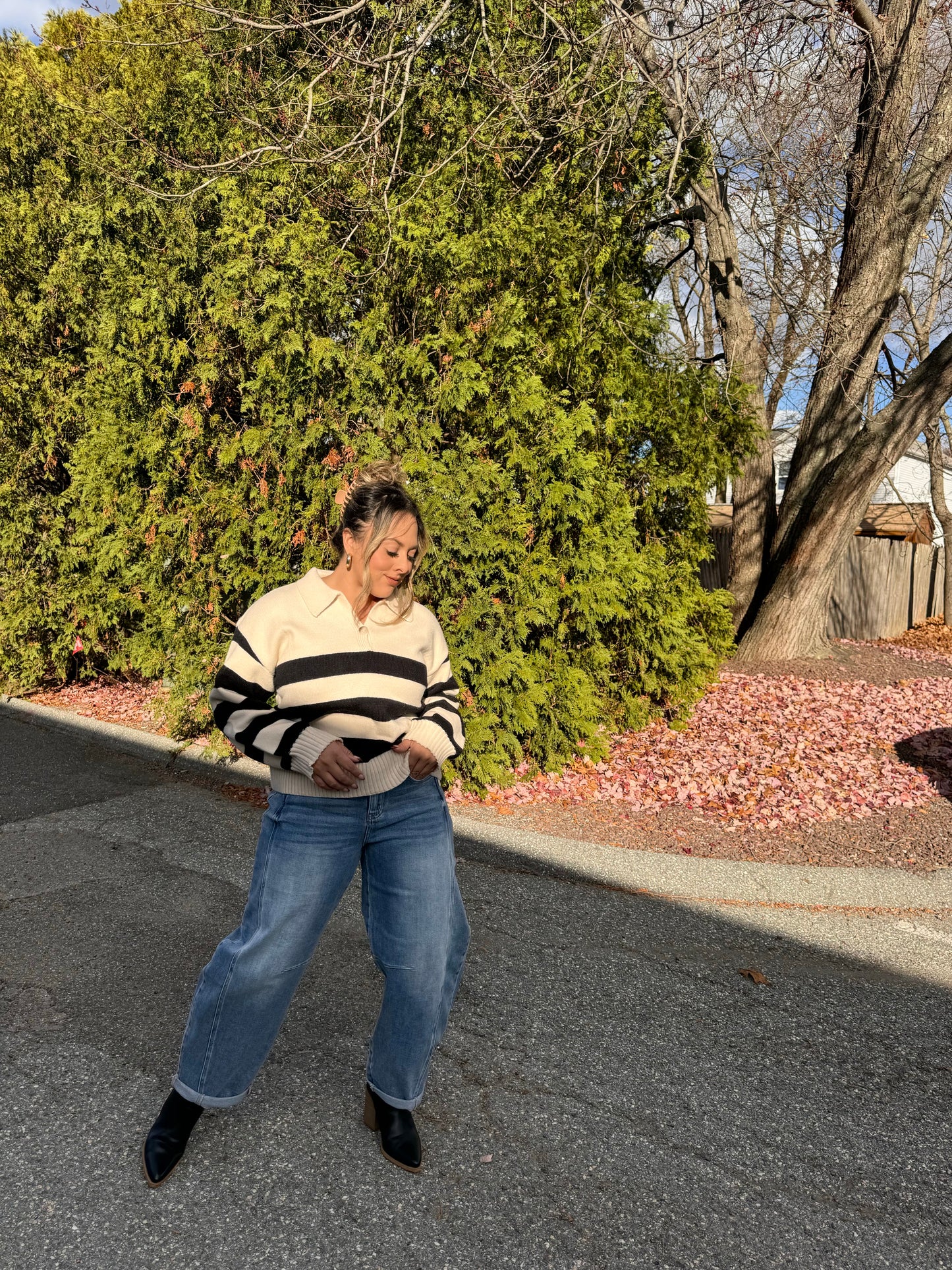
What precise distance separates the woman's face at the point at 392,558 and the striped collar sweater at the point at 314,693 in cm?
10

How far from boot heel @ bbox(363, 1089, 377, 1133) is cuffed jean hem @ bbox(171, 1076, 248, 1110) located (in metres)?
0.37

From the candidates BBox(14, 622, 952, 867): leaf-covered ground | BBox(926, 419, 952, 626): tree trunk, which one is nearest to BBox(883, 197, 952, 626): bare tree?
BBox(926, 419, 952, 626): tree trunk

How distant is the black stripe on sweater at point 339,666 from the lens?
2475mm

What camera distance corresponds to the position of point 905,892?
15.9 ft

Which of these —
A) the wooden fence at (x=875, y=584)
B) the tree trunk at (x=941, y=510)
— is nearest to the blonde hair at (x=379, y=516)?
the wooden fence at (x=875, y=584)

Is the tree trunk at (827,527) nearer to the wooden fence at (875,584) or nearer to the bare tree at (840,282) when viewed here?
the bare tree at (840,282)

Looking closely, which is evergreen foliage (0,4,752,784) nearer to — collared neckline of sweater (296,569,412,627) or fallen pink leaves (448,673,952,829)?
fallen pink leaves (448,673,952,829)

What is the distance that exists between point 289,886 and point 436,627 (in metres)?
0.80

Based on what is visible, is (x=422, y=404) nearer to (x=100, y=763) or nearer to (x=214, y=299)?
(x=214, y=299)

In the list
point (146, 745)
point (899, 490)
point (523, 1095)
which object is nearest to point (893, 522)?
point (899, 490)

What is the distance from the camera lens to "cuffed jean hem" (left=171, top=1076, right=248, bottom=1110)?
253 cm

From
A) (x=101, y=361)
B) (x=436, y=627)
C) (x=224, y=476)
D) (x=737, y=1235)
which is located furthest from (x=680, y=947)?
(x=101, y=361)

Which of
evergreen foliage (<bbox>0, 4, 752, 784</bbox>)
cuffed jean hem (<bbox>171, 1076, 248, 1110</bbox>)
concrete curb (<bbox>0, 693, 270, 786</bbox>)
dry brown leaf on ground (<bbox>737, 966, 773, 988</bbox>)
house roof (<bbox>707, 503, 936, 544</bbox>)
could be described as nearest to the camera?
cuffed jean hem (<bbox>171, 1076, 248, 1110</bbox>)

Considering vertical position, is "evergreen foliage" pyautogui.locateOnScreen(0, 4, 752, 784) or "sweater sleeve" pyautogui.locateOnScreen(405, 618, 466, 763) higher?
"evergreen foliage" pyautogui.locateOnScreen(0, 4, 752, 784)
